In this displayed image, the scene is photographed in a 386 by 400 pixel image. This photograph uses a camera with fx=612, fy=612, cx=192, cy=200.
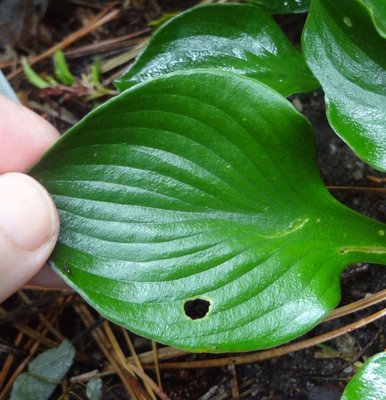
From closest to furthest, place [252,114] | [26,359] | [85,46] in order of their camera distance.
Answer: [252,114] → [26,359] → [85,46]

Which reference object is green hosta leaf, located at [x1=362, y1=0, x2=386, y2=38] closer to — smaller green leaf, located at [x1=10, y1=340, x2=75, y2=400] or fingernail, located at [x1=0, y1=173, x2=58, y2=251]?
fingernail, located at [x1=0, y1=173, x2=58, y2=251]

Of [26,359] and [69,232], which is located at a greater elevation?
[69,232]

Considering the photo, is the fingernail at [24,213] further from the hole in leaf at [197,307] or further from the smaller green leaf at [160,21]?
the smaller green leaf at [160,21]

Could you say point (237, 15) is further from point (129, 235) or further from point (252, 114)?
point (129, 235)

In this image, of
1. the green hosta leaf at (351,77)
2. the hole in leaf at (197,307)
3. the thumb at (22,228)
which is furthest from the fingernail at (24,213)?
the green hosta leaf at (351,77)

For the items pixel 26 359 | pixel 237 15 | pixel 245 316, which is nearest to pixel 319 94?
pixel 237 15

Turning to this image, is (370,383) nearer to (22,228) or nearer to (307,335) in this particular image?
(307,335)
